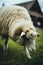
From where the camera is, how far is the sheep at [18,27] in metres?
1.87

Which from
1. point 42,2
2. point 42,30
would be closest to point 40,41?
point 42,30

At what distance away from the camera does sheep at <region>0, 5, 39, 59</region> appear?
6.14ft

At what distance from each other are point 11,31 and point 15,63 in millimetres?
236

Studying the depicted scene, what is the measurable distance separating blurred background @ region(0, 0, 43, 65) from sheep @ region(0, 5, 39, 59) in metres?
0.05

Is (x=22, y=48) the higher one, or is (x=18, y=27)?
(x=18, y=27)

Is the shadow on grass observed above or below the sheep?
below

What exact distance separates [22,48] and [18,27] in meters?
0.29

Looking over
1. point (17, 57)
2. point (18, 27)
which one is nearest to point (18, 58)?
point (17, 57)

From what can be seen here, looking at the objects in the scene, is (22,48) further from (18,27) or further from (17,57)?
(18,27)

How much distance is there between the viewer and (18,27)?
1902mm

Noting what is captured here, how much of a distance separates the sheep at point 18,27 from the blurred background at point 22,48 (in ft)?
0.16

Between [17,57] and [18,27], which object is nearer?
[18,27]

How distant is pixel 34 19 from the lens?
8.05 ft

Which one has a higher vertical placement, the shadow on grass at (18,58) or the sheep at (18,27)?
the sheep at (18,27)
